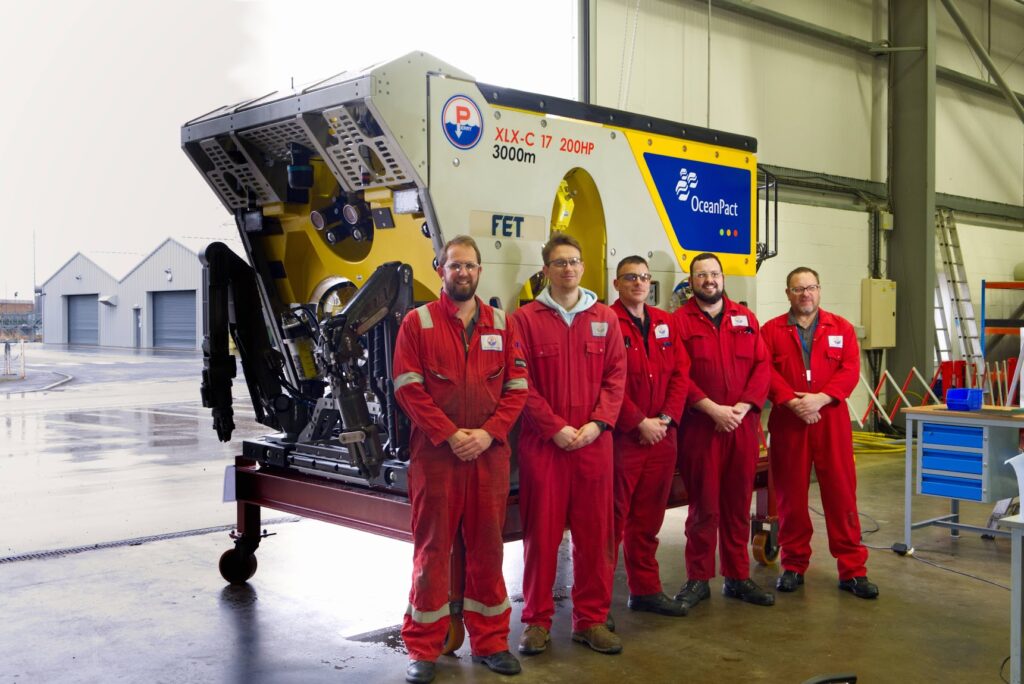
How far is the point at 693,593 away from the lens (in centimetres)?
477

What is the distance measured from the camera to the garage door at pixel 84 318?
28.4 metres

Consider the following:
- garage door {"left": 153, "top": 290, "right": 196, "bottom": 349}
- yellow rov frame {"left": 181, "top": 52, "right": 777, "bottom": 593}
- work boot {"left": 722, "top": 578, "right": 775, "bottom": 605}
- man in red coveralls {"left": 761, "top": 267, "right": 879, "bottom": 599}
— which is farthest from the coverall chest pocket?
garage door {"left": 153, "top": 290, "right": 196, "bottom": 349}

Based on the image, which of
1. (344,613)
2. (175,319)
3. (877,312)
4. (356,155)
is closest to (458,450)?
(356,155)

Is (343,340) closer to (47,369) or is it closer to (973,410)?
(973,410)

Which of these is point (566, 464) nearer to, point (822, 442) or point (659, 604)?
point (659, 604)

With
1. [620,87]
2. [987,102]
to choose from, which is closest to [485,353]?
[620,87]

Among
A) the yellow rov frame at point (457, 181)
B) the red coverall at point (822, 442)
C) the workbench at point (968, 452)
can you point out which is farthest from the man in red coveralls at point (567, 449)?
the workbench at point (968, 452)

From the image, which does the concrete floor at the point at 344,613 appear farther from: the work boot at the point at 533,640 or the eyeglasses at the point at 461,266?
the eyeglasses at the point at 461,266

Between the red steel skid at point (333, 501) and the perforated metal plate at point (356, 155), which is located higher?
the perforated metal plate at point (356, 155)

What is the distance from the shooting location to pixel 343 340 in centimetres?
407

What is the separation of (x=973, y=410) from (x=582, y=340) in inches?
112

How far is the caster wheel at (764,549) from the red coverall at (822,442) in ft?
2.00

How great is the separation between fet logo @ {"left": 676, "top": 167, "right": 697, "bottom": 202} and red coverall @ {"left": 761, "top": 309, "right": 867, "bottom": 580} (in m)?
0.98

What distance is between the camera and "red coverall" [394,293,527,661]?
3.80 metres
